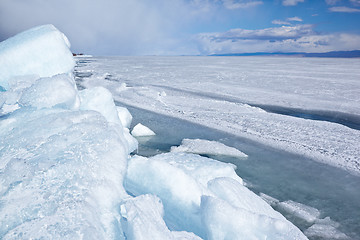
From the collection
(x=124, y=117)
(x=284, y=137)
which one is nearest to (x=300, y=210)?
(x=284, y=137)

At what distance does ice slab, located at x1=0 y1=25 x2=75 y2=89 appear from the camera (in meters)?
2.87

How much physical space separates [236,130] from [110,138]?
280cm

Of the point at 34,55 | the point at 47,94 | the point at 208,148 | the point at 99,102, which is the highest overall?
the point at 34,55

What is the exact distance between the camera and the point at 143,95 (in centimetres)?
746

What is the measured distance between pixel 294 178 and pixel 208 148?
1.20 m

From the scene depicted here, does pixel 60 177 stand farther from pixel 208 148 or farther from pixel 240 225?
pixel 208 148

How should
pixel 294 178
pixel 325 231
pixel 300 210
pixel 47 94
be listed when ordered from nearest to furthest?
pixel 325 231 → pixel 300 210 → pixel 47 94 → pixel 294 178

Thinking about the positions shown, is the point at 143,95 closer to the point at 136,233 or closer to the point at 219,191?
the point at 219,191

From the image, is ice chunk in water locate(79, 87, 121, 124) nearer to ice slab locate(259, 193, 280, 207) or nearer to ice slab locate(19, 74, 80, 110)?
ice slab locate(19, 74, 80, 110)

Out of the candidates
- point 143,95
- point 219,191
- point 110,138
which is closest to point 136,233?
point 219,191

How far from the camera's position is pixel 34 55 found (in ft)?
9.78

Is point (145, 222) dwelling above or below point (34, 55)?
below

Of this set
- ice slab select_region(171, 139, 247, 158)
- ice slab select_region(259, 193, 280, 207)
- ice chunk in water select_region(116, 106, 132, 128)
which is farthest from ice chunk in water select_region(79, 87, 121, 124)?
ice slab select_region(259, 193, 280, 207)

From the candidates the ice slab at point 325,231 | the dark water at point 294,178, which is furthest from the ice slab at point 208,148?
the ice slab at point 325,231
